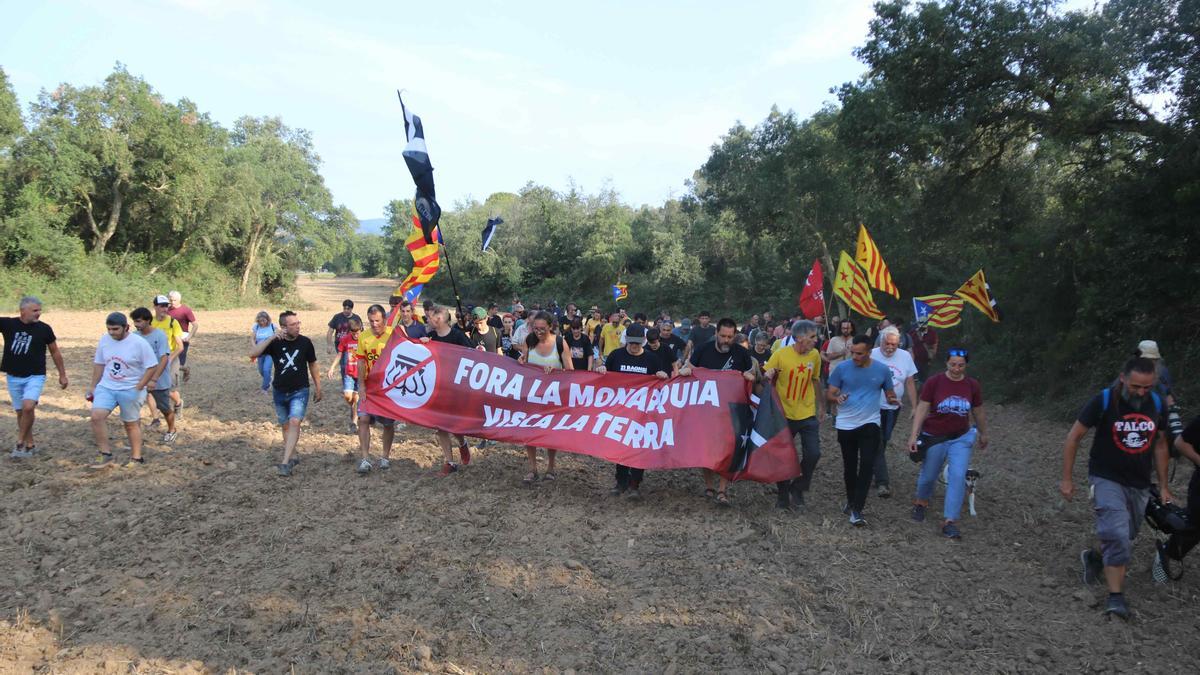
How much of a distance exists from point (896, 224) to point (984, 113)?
8687 millimetres

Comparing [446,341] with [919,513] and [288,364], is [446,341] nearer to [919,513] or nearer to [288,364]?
[288,364]

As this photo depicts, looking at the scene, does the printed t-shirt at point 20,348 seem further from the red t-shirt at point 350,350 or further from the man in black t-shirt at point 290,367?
the red t-shirt at point 350,350

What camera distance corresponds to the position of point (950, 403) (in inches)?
240

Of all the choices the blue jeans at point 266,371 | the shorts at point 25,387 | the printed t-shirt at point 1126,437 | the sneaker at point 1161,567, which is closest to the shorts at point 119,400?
the shorts at point 25,387

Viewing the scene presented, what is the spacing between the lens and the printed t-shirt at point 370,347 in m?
7.77

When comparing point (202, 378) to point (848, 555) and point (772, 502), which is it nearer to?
point (772, 502)

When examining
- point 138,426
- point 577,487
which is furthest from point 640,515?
point 138,426

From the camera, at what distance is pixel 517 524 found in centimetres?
624

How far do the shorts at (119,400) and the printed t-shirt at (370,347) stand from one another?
2.32m

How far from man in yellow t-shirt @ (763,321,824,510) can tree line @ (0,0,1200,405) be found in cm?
703

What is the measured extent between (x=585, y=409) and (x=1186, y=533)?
16.0 ft

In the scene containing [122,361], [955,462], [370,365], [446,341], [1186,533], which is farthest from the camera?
[446,341]

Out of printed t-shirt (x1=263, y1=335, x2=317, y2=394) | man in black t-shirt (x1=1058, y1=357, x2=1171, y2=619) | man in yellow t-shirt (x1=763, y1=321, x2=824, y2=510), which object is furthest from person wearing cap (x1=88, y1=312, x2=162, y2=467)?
man in black t-shirt (x1=1058, y1=357, x2=1171, y2=619)

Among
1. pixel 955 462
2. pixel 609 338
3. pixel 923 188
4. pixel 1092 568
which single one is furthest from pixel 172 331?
pixel 923 188
